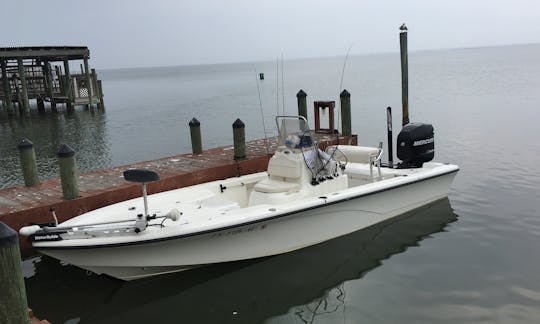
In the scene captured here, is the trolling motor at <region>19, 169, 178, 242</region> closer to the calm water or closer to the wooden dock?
the calm water

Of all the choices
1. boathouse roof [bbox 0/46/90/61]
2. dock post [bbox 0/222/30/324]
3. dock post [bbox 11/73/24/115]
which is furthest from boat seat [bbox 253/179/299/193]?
dock post [bbox 11/73/24/115]

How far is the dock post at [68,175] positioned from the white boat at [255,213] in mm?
772

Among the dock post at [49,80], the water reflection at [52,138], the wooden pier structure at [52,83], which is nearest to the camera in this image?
the water reflection at [52,138]

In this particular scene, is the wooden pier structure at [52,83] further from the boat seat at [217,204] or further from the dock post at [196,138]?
the boat seat at [217,204]

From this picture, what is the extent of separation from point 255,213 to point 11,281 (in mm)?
3174

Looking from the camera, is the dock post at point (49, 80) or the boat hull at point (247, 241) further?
the dock post at point (49, 80)

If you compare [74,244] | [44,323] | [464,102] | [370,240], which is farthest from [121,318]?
[464,102]

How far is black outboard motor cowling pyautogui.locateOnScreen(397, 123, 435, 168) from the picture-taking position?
8.70 m

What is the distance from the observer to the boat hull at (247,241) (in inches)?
225

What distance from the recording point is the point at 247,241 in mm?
6422

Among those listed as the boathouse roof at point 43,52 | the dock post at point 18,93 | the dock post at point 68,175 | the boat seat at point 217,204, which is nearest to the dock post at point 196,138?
the boat seat at point 217,204

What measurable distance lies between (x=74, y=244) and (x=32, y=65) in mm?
29585

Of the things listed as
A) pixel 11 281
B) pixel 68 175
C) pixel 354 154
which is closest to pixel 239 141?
pixel 354 154

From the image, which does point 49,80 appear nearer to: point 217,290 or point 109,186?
point 109,186
